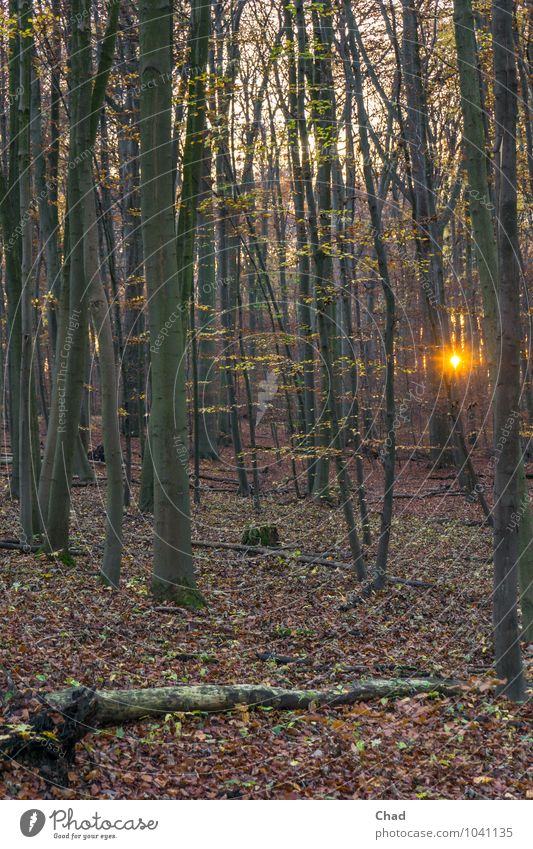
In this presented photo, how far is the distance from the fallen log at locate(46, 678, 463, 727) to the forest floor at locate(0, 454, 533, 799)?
4.1 inches

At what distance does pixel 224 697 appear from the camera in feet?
22.8

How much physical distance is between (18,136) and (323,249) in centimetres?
500

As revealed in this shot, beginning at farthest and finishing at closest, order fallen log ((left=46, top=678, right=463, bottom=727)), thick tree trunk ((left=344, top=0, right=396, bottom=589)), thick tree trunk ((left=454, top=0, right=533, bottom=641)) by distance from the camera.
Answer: thick tree trunk ((left=344, top=0, right=396, bottom=589)) < thick tree trunk ((left=454, top=0, right=533, bottom=641)) < fallen log ((left=46, top=678, right=463, bottom=727))

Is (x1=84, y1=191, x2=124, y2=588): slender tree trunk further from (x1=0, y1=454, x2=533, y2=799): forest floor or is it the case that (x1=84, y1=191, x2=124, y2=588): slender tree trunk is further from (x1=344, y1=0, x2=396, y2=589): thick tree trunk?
(x1=344, y1=0, x2=396, y2=589): thick tree trunk

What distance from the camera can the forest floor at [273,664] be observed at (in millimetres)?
5816

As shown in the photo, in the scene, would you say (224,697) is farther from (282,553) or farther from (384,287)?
(282,553)

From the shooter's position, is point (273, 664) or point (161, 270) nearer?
point (273, 664)

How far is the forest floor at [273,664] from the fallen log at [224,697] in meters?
0.10

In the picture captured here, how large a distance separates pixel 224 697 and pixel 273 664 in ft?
5.61

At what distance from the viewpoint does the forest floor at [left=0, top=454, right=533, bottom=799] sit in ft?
19.1

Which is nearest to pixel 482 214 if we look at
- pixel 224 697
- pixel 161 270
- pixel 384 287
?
pixel 384 287

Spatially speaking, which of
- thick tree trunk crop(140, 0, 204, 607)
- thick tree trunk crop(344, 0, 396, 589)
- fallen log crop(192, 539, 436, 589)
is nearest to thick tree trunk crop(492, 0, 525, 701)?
thick tree trunk crop(344, 0, 396, 589)

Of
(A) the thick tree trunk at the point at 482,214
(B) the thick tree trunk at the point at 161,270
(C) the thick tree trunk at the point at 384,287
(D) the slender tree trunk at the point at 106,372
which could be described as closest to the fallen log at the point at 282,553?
(C) the thick tree trunk at the point at 384,287

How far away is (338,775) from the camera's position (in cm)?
591
